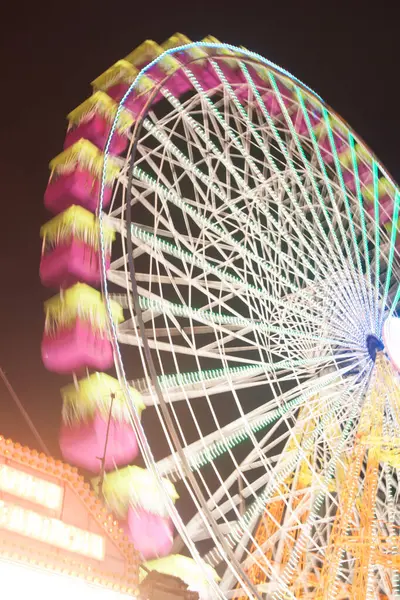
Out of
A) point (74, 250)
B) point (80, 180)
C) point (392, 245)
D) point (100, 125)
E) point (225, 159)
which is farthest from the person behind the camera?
point (392, 245)

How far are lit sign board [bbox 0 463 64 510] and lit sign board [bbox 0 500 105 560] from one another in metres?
0.23

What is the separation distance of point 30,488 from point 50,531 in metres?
0.59

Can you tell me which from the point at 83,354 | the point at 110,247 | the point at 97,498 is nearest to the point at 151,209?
the point at 110,247

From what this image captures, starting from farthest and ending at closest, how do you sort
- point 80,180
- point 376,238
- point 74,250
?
point 376,238 → point 80,180 → point 74,250

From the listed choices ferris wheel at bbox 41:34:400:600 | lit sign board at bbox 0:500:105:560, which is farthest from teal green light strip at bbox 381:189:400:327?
lit sign board at bbox 0:500:105:560

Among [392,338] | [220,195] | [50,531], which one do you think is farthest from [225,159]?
[50,531]

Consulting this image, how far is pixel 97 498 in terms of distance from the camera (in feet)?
30.6

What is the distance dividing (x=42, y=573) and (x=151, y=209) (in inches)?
243

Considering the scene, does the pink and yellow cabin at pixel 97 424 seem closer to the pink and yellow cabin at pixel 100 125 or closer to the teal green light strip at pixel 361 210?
the pink and yellow cabin at pixel 100 125

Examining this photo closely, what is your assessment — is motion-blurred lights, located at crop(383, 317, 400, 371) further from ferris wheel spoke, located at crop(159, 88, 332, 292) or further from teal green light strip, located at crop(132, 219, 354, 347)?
ferris wheel spoke, located at crop(159, 88, 332, 292)

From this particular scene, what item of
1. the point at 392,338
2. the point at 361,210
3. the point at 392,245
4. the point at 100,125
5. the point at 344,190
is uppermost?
the point at 100,125

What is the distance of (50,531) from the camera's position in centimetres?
817

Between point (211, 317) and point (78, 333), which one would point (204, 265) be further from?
point (78, 333)

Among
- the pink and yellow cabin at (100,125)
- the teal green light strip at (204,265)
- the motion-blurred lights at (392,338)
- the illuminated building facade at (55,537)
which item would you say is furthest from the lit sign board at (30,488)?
the motion-blurred lights at (392,338)
